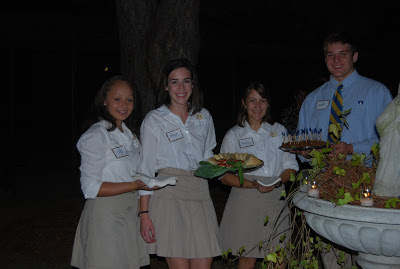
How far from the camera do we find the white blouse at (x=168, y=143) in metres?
3.18

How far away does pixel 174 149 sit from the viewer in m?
3.23

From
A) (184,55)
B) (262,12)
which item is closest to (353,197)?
(184,55)

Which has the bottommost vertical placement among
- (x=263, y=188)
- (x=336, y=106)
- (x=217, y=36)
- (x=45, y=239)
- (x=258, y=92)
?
(x=45, y=239)

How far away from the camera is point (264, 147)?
3764 millimetres

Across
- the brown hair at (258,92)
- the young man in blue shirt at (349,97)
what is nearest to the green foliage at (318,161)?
the young man in blue shirt at (349,97)

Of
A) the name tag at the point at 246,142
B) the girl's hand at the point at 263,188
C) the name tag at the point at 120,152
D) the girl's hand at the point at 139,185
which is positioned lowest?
the girl's hand at the point at 263,188

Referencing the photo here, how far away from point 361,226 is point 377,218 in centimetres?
10

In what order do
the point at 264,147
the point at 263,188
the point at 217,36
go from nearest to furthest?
the point at 263,188
the point at 264,147
the point at 217,36

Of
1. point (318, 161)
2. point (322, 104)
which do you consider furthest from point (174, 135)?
point (322, 104)

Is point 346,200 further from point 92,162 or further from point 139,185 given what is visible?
point 92,162

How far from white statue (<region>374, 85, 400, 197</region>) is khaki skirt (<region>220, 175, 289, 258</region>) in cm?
145

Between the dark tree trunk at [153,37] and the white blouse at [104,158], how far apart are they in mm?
2012

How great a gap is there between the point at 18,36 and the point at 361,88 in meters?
8.98

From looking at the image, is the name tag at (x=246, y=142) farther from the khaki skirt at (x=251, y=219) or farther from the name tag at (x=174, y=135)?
the name tag at (x=174, y=135)
